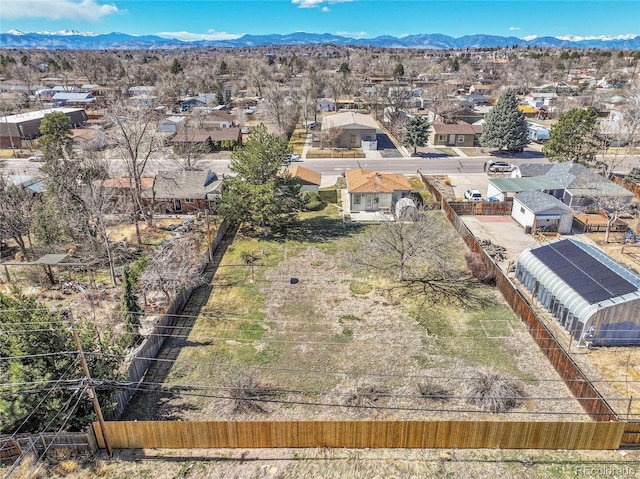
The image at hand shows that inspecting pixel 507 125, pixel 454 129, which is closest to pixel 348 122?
pixel 454 129

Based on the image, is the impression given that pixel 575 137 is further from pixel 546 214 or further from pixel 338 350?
pixel 338 350

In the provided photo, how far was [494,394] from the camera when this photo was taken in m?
20.0

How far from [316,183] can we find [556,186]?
24.7 metres

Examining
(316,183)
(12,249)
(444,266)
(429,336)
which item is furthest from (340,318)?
(12,249)

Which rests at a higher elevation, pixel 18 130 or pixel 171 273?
pixel 18 130

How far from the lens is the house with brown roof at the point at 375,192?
44.4m

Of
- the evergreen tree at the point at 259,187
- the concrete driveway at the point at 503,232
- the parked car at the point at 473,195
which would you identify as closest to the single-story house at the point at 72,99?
the evergreen tree at the point at 259,187

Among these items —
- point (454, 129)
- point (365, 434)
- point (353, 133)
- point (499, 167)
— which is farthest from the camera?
point (454, 129)

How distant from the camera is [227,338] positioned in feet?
82.8

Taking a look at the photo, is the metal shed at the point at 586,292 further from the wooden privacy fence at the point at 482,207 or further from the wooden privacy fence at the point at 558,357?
the wooden privacy fence at the point at 482,207

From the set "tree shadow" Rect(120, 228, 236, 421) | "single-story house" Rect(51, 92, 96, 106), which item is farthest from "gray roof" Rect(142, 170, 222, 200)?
"single-story house" Rect(51, 92, 96, 106)

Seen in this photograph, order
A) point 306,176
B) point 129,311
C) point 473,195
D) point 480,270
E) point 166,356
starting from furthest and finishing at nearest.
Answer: point 306,176, point 473,195, point 480,270, point 129,311, point 166,356

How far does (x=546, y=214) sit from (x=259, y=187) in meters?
25.7

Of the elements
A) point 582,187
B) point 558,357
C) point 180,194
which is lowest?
point 558,357
